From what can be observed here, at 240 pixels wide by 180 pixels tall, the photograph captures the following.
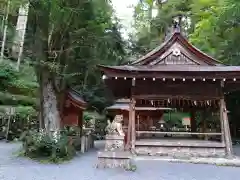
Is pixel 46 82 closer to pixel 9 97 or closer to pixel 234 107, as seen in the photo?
pixel 9 97

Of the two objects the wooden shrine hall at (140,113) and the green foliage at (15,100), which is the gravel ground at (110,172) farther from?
the green foliage at (15,100)

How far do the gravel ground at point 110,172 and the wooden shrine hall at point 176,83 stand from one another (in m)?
1.53

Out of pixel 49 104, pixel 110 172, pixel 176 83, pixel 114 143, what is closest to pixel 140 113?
pixel 176 83

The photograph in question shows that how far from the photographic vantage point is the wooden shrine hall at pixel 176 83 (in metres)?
9.87

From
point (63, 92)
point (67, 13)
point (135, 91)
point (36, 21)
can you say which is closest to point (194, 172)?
point (135, 91)

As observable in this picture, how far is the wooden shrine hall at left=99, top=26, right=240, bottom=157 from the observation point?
32.4 feet

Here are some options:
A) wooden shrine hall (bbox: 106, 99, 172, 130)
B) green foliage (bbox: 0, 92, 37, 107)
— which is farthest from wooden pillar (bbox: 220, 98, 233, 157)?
green foliage (bbox: 0, 92, 37, 107)

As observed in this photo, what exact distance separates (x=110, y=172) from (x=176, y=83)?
501 cm

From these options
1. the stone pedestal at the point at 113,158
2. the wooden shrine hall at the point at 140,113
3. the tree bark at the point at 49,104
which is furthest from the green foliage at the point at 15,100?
the stone pedestal at the point at 113,158

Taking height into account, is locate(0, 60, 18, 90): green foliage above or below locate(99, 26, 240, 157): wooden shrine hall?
above

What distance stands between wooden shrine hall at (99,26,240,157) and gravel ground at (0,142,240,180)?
153cm

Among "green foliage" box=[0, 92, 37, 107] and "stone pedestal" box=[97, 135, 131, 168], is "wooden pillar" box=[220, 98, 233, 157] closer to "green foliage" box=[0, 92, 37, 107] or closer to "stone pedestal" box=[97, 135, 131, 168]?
"stone pedestal" box=[97, 135, 131, 168]

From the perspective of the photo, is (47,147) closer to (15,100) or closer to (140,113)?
(15,100)

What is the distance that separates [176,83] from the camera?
10695mm
